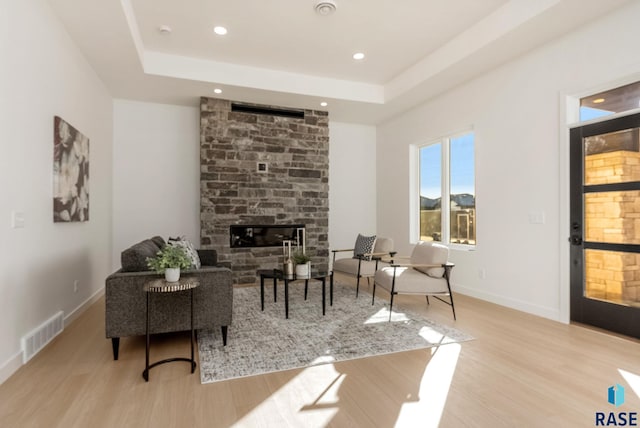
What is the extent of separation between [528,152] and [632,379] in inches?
101

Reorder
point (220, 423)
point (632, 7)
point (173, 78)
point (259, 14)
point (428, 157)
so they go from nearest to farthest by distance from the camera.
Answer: point (220, 423) < point (632, 7) < point (259, 14) < point (173, 78) < point (428, 157)

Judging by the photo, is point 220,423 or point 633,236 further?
point 633,236

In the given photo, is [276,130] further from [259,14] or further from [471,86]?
[471,86]

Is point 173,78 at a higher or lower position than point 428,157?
higher

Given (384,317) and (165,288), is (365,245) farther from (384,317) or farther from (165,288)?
(165,288)

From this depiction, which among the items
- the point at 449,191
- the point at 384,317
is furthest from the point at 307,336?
the point at 449,191

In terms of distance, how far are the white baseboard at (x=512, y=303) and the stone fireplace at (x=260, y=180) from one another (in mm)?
2487

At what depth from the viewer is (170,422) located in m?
1.99

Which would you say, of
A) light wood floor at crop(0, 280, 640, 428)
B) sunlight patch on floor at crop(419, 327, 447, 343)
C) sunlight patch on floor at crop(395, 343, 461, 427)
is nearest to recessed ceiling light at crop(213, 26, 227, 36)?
light wood floor at crop(0, 280, 640, 428)

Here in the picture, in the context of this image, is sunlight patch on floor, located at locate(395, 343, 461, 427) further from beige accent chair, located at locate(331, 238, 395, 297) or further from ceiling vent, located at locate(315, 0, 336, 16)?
ceiling vent, located at locate(315, 0, 336, 16)

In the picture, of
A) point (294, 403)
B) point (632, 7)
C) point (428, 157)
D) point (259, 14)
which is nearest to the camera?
point (294, 403)

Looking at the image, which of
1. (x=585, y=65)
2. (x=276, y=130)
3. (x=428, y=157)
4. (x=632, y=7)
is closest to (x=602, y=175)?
(x=585, y=65)

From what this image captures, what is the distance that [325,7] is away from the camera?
384cm

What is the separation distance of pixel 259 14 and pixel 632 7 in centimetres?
353
